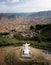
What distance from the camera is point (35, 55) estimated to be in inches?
112

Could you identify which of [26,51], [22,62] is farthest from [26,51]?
[22,62]

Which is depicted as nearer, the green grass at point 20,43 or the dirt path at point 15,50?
the dirt path at point 15,50

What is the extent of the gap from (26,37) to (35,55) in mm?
358

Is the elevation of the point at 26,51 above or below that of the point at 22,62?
above

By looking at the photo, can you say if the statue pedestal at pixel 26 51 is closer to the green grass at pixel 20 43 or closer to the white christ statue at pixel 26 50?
the white christ statue at pixel 26 50

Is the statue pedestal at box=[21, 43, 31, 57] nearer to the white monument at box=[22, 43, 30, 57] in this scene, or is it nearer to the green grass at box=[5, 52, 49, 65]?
the white monument at box=[22, 43, 30, 57]

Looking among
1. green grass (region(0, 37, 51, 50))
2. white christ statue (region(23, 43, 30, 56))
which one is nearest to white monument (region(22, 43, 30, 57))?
white christ statue (region(23, 43, 30, 56))

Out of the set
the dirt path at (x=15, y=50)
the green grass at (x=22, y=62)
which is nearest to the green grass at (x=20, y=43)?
the dirt path at (x=15, y=50)

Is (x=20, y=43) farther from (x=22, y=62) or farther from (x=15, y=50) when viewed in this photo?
(x=22, y=62)

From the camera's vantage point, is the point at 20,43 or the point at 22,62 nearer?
the point at 22,62

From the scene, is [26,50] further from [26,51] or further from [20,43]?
[20,43]

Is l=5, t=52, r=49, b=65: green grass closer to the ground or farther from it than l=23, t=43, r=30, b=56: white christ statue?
closer to the ground

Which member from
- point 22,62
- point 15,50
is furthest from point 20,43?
point 22,62

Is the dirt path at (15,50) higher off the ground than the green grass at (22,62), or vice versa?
the dirt path at (15,50)
